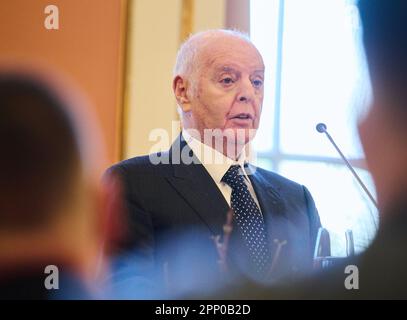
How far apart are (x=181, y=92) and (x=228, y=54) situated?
0.15 meters

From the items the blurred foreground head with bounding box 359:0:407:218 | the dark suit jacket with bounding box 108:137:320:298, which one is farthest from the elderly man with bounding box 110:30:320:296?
the blurred foreground head with bounding box 359:0:407:218

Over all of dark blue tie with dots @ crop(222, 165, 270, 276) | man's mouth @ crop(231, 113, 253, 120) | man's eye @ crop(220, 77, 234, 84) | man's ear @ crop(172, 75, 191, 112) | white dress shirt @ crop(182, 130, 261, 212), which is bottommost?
dark blue tie with dots @ crop(222, 165, 270, 276)

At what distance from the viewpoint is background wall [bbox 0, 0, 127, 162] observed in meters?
1.81

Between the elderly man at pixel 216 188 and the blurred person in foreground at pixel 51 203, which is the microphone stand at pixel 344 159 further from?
the blurred person in foreground at pixel 51 203

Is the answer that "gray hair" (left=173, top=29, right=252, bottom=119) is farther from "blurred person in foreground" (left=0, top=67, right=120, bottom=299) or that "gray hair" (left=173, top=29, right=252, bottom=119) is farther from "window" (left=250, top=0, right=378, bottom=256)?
"blurred person in foreground" (left=0, top=67, right=120, bottom=299)

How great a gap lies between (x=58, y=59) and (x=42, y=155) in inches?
9.7

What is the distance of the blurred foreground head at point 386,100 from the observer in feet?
6.09

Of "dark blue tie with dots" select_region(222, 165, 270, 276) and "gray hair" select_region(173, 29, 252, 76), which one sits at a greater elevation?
"gray hair" select_region(173, 29, 252, 76)

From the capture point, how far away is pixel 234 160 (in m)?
1.78

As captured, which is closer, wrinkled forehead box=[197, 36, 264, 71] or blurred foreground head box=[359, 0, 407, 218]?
wrinkled forehead box=[197, 36, 264, 71]

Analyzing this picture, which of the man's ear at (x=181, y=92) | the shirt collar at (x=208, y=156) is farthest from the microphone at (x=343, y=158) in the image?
the man's ear at (x=181, y=92)

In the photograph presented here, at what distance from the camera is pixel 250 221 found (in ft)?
5.74

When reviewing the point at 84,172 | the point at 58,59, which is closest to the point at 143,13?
the point at 58,59

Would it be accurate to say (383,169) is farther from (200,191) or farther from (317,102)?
(200,191)
